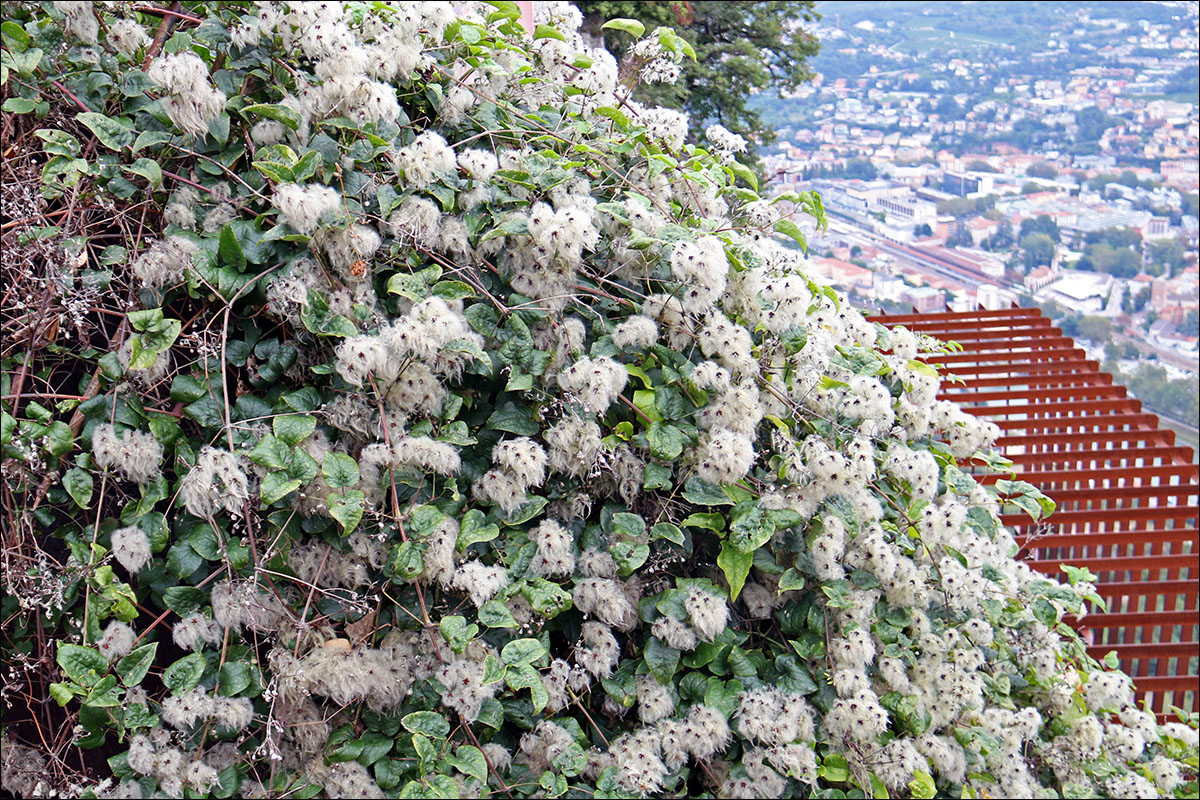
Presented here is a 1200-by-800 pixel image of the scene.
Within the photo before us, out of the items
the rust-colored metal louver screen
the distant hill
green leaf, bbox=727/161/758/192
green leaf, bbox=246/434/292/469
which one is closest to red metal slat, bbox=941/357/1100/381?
the rust-colored metal louver screen

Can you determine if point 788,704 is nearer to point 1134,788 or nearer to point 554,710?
point 554,710

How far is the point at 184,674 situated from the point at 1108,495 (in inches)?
120

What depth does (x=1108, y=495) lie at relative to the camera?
318 cm

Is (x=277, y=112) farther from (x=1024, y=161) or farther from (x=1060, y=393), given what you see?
(x=1024, y=161)

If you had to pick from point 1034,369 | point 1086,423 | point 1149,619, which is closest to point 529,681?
point 1149,619

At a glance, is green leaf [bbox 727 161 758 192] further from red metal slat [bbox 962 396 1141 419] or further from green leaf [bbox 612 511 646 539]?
red metal slat [bbox 962 396 1141 419]

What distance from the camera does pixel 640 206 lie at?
1509mm

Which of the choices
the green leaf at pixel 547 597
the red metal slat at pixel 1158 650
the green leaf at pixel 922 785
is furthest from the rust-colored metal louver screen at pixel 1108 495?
the green leaf at pixel 547 597

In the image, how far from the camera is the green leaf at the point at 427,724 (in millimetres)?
1231

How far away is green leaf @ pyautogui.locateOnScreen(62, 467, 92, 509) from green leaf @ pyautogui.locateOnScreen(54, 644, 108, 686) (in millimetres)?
189

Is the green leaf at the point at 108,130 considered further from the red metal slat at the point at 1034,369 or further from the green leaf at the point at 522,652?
the red metal slat at the point at 1034,369

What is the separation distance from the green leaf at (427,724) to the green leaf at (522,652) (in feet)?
0.39

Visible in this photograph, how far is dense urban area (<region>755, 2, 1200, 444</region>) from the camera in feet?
20.6

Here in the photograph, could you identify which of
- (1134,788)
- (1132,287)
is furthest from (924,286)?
(1134,788)
